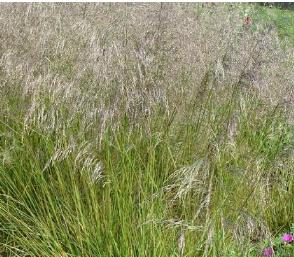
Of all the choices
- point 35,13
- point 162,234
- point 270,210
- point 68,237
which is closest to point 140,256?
point 162,234

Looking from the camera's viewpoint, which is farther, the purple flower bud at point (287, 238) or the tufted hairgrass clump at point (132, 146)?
the purple flower bud at point (287, 238)

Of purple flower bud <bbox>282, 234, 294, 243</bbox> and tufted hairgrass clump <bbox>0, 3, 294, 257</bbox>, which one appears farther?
purple flower bud <bbox>282, 234, 294, 243</bbox>

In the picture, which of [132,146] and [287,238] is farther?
[287,238]

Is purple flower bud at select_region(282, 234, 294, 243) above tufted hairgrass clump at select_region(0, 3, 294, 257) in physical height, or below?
below

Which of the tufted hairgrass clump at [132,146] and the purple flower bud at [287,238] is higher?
the tufted hairgrass clump at [132,146]

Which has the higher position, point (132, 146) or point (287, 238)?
point (132, 146)

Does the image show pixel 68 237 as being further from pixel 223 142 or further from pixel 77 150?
pixel 223 142

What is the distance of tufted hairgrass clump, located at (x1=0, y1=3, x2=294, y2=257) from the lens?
209cm

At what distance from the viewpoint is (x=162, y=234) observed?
2.09m

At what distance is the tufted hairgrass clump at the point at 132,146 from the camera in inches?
82.4

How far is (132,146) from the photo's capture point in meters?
2.18

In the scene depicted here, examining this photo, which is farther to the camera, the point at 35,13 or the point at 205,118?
the point at 35,13

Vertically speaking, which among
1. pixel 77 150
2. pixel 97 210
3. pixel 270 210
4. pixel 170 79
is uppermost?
pixel 170 79

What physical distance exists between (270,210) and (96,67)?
3.60ft
